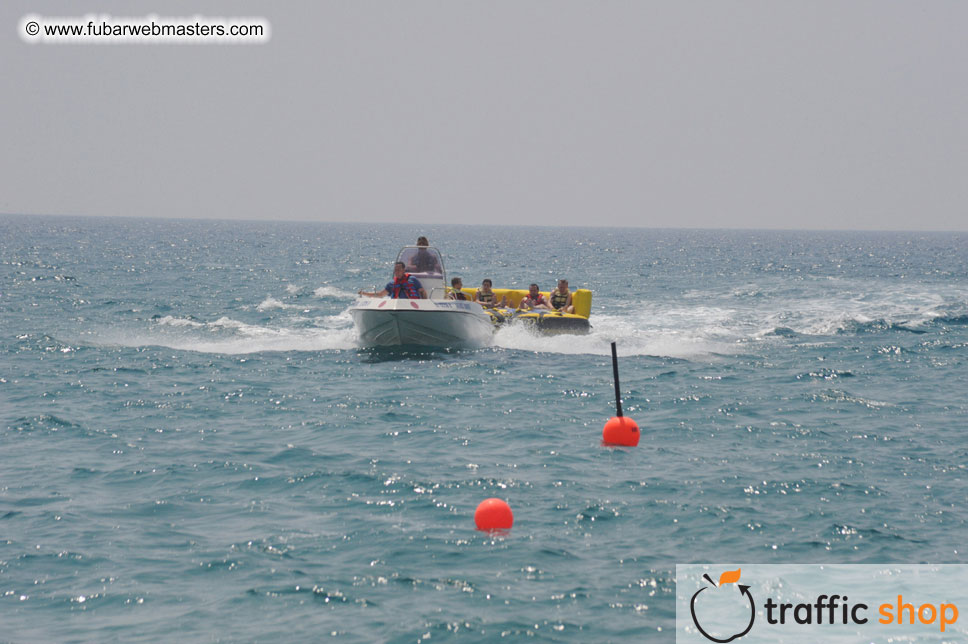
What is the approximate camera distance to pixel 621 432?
1243 centimetres

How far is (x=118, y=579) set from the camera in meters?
7.92

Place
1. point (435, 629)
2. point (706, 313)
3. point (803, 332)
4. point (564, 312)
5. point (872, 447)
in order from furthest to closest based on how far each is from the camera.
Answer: point (706, 313) → point (803, 332) → point (564, 312) → point (872, 447) → point (435, 629)

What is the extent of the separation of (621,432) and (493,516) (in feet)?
12.5

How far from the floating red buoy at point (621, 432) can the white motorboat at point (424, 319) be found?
7388 millimetres

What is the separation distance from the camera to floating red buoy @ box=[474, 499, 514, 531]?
903 centimetres

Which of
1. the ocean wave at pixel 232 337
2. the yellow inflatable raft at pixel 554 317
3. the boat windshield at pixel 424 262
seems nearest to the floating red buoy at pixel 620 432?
the boat windshield at pixel 424 262

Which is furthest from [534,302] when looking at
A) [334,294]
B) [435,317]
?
[334,294]

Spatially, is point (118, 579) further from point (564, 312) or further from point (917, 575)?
point (564, 312)

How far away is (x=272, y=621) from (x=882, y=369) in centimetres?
1589

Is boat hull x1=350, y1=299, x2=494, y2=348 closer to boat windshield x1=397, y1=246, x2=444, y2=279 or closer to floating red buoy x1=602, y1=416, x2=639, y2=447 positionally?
boat windshield x1=397, y1=246, x2=444, y2=279

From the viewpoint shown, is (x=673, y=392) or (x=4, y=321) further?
(x=4, y=321)

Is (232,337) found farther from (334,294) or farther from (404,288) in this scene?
(334,294)

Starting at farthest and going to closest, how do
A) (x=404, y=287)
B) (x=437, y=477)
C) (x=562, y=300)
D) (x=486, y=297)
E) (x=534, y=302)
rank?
(x=534, y=302)
(x=486, y=297)
(x=562, y=300)
(x=404, y=287)
(x=437, y=477)

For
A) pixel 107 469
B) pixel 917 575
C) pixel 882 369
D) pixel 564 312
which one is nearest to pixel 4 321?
pixel 564 312
